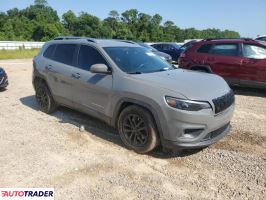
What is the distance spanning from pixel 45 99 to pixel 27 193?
367 cm

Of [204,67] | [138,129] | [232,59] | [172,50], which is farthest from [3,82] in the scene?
[172,50]

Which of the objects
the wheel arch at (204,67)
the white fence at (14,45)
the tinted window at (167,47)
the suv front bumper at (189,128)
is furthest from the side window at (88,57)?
the white fence at (14,45)

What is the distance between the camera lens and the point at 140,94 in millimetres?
4949

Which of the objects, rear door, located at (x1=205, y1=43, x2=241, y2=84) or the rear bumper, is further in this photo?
the rear bumper

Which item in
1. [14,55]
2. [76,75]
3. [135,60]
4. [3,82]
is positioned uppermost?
[135,60]

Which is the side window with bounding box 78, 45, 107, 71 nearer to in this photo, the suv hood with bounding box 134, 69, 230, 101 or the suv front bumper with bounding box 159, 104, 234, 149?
the suv hood with bounding box 134, 69, 230, 101

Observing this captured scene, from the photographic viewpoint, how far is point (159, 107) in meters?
4.70

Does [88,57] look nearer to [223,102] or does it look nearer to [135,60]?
[135,60]

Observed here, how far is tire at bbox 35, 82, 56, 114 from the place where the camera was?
24.0 ft

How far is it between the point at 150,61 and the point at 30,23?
58.2m

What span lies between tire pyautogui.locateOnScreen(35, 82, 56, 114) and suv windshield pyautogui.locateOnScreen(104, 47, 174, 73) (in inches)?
83.0

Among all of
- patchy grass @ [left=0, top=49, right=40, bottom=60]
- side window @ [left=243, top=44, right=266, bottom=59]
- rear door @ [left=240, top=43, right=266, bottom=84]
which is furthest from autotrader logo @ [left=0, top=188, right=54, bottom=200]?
patchy grass @ [left=0, top=49, right=40, bottom=60]

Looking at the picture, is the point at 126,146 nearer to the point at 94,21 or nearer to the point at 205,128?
the point at 205,128

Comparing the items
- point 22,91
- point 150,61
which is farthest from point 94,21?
point 150,61
